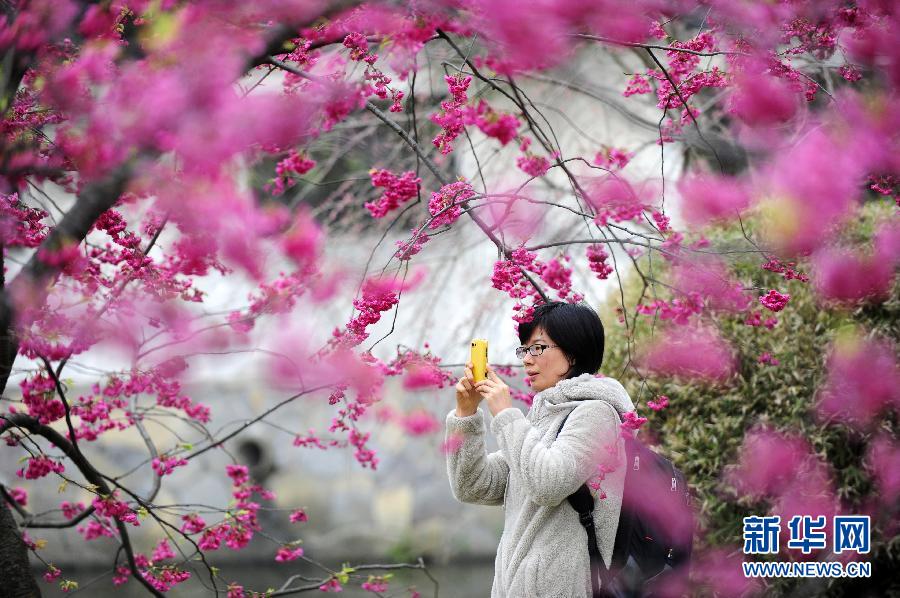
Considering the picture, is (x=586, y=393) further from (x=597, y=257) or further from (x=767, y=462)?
(x=767, y=462)

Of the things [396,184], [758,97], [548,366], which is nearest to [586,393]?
[548,366]

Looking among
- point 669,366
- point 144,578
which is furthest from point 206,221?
point 669,366

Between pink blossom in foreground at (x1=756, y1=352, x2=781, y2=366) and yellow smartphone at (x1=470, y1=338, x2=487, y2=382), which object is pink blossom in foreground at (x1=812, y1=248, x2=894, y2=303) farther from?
yellow smartphone at (x1=470, y1=338, x2=487, y2=382)

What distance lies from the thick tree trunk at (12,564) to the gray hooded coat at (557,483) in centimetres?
125

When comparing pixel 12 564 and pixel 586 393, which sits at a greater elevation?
pixel 586 393

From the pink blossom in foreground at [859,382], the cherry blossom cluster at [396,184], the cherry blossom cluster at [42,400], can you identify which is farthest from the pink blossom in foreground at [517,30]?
the pink blossom in foreground at [859,382]

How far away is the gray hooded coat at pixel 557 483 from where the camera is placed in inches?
72.5

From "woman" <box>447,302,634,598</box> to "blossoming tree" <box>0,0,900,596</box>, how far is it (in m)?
0.09

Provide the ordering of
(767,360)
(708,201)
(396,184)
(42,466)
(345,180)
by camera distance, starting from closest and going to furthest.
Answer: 1. (396,184)
2. (345,180)
3. (42,466)
4. (767,360)
5. (708,201)

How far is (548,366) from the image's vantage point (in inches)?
80.7

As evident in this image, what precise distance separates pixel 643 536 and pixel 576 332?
0.45 m

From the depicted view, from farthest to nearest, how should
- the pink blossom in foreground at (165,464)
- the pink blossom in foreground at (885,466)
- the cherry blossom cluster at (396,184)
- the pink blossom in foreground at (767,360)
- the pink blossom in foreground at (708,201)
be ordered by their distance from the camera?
1. the pink blossom in foreground at (708,201)
2. the pink blossom in foreground at (885,466)
3. the pink blossom in foreground at (767,360)
4. the pink blossom in foreground at (165,464)
5. the cherry blossom cluster at (396,184)

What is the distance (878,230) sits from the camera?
3.57m

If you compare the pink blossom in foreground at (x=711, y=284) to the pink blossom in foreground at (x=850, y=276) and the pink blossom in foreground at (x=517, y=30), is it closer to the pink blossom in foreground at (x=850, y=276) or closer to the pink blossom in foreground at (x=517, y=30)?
the pink blossom in foreground at (x=850, y=276)
